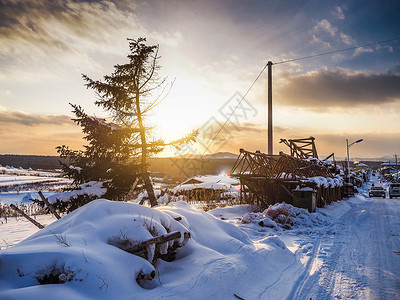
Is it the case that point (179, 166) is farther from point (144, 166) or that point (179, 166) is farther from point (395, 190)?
point (144, 166)

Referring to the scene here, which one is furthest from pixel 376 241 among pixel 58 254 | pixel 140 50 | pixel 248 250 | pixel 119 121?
pixel 140 50

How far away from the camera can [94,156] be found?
27.1 feet

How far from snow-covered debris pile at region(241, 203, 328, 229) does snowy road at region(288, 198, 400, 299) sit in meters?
1.72

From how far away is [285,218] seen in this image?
10.4 meters

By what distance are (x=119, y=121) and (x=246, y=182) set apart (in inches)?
369

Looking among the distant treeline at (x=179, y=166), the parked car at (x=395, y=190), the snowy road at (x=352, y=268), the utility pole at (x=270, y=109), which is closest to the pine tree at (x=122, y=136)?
the snowy road at (x=352, y=268)

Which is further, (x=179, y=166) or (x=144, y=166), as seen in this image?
(x=179, y=166)

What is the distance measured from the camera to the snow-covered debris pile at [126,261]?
2947mm

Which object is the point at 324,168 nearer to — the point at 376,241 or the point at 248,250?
the point at 376,241

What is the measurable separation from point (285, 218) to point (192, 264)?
23.1 feet

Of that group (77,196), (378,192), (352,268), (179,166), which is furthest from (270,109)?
(179,166)

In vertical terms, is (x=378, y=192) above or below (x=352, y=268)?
below

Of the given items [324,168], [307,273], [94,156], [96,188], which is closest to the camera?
[307,273]

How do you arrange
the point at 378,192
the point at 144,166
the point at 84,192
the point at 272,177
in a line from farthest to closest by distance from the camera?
the point at 378,192 < the point at 272,177 < the point at 144,166 < the point at 84,192
